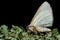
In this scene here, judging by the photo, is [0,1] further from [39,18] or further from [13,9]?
[39,18]

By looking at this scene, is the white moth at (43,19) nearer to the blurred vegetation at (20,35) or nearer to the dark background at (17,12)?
the blurred vegetation at (20,35)

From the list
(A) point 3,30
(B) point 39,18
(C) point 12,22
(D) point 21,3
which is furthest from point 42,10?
(D) point 21,3

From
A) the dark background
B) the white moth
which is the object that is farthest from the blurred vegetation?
the dark background

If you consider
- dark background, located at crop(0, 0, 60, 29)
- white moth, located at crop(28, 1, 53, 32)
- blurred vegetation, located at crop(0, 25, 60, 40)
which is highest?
dark background, located at crop(0, 0, 60, 29)

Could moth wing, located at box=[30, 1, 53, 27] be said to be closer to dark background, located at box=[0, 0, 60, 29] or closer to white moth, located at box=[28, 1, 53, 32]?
white moth, located at box=[28, 1, 53, 32]

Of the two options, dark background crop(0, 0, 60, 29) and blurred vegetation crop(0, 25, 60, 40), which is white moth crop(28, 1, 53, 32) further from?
dark background crop(0, 0, 60, 29)

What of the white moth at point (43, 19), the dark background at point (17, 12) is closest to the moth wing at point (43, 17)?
the white moth at point (43, 19)

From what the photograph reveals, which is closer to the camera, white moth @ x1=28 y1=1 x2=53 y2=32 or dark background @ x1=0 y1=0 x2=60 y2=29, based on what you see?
white moth @ x1=28 y1=1 x2=53 y2=32

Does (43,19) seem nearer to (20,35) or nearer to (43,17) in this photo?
(43,17)

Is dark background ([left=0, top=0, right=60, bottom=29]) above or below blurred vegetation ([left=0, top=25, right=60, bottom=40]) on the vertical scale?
above

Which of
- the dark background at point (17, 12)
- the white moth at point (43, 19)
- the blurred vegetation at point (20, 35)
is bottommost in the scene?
the blurred vegetation at point (20, 35)

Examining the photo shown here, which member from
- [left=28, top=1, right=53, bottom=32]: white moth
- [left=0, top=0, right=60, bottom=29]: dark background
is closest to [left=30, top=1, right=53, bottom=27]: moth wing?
[left=28, top=1, right=53, bottom=32]: white moth
